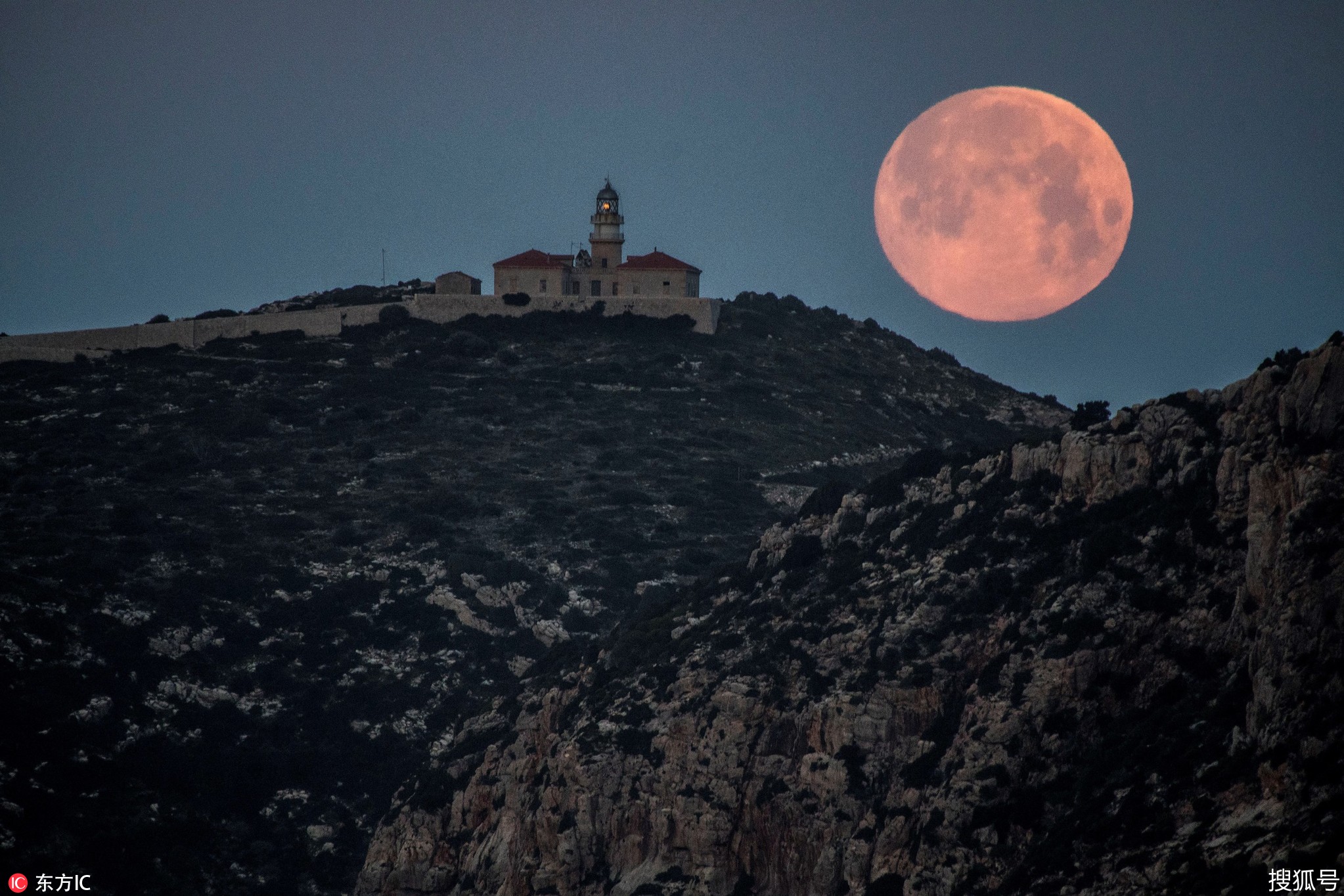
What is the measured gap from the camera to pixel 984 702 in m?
47.0

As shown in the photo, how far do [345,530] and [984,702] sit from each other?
166 feet

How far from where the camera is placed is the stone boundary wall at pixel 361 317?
412 feet

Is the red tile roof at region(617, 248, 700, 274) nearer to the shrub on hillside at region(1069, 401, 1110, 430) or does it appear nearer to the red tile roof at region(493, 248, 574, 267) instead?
the red tile roof at region(493, 248, 574, 267)

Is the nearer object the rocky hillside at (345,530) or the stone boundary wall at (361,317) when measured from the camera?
the rocky hillside at (345,530)

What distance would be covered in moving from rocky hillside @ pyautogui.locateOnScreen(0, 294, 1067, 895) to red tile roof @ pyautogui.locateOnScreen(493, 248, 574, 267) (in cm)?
530

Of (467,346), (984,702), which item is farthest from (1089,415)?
(467,346)

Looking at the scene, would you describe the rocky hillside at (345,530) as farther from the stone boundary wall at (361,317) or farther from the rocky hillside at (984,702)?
the rocky hillside at (984,702)

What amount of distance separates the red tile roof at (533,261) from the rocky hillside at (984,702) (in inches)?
2671

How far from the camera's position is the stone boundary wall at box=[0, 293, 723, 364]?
126 meters

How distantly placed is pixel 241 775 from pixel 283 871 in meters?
6.23
